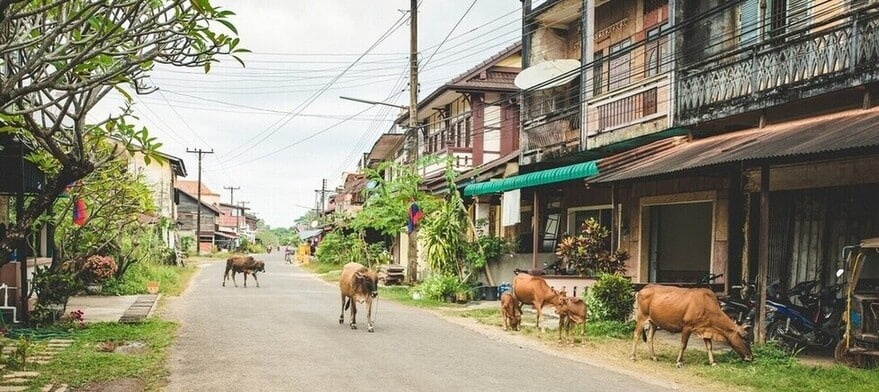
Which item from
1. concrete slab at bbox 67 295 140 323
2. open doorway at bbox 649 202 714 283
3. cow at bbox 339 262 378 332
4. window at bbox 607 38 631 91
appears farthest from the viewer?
window at bbox 607 38 631 91

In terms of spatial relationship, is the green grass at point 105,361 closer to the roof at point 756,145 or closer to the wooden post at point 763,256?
the roof at point 756,145

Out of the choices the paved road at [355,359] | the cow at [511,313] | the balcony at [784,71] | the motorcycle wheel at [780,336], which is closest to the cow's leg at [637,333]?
the paved road at [355,359]

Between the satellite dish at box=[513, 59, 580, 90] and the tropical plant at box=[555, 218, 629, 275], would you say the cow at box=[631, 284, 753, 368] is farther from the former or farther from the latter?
the satellite dish at box=[513, 59, 580, 90]

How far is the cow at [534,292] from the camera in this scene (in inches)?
555

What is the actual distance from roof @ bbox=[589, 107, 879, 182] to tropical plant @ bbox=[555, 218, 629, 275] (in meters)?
1.85

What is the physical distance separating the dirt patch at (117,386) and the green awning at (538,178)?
9.55 meters

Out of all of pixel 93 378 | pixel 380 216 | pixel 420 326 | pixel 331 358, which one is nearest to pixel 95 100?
pixel 93 378

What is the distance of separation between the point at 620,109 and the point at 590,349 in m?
7.37

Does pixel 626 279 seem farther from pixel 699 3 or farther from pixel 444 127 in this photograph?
pixel 444 127

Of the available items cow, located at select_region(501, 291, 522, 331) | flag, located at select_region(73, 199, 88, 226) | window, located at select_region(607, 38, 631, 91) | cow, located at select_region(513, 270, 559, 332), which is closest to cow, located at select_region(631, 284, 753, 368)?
cow, located at select_region(513, 270, 559, 332)

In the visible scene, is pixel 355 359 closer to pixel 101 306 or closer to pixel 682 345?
pixel 682 345

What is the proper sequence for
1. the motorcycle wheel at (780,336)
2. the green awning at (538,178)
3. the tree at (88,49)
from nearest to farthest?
1. the tree at (88,49)
2. the motorcycle wheel at (780,336)
3. the green awning at (538,178)

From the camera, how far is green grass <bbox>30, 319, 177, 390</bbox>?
8.77 m

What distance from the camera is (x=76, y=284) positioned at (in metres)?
13.8
